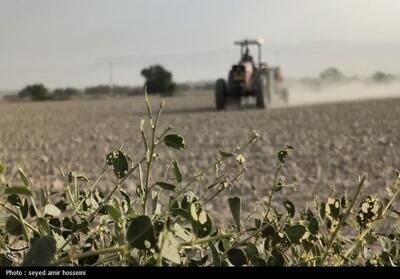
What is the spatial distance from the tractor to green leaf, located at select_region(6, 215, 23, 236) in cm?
1573

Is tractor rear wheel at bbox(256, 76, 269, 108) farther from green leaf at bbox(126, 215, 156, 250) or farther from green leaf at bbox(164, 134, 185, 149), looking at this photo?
green leaf at bbox(126, 215, 156, 250)

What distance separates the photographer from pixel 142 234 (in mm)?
430

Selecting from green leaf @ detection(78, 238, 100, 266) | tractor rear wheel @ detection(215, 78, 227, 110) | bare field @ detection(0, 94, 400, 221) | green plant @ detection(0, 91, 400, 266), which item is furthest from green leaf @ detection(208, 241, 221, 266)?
tractor rear wheel @ detection(215, 78, 227, 110)

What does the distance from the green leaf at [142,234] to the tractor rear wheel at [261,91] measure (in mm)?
15786

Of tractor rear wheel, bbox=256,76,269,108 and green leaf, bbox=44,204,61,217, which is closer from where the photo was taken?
green leaf, bbox=44,204,61,217

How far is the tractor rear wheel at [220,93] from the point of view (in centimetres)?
1681

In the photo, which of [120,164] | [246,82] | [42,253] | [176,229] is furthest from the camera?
[246,82]

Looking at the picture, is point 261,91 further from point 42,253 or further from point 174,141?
point 42,253

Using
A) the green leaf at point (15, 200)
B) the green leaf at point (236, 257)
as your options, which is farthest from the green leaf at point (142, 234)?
the green leaf at point (15, 200)

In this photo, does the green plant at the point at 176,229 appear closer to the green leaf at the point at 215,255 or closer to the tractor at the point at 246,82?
the green leaf at the point at 215,255

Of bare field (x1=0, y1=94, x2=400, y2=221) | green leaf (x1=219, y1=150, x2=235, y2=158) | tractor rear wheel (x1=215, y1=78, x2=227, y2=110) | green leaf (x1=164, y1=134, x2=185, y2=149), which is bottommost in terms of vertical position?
bare field (x1=0, y1=94, x2=400, y2=221)

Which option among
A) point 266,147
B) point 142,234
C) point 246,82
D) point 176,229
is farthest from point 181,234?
point 246,82

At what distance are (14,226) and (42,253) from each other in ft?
0.40

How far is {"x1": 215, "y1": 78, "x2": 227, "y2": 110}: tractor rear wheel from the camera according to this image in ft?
55.2
